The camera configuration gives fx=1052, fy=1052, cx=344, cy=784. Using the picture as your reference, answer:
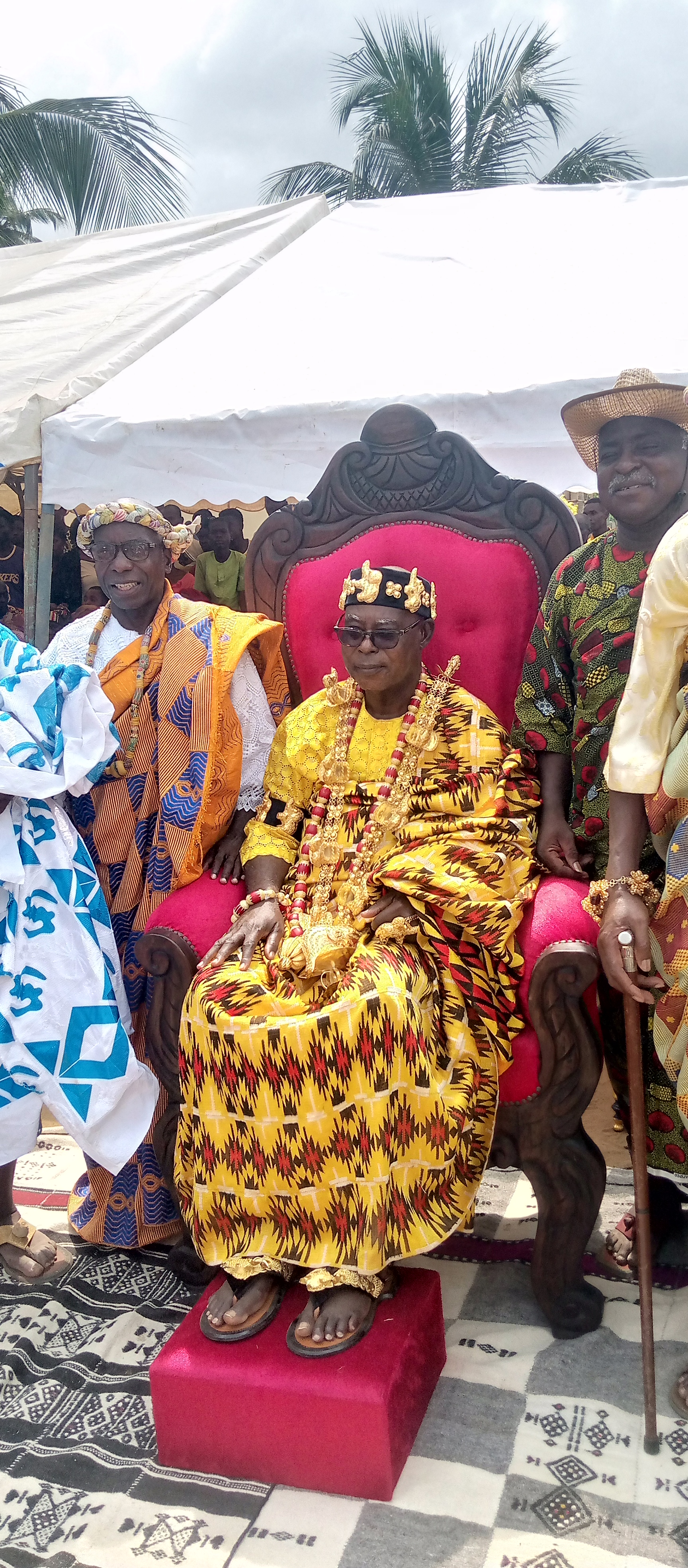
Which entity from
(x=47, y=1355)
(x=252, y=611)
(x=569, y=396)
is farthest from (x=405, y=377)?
(x=47, y=1355)

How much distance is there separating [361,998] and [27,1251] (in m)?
1.54

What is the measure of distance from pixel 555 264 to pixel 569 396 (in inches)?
51.8

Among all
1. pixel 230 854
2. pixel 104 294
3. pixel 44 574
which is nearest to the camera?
pixel 230 854

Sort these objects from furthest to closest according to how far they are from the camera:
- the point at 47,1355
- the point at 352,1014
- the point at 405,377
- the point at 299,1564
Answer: the point at 405,377 < the point at 47,1355 < the point at 352,1014 < the point at 299,1564

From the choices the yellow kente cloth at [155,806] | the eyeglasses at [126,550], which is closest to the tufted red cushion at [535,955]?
the yellow kente cloth at [155,806]

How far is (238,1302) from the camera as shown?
7.59 feet

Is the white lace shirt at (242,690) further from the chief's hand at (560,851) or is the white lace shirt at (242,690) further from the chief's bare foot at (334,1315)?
the chief's bare foot at (334,1315)

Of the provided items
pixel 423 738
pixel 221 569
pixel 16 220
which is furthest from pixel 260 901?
pixel 16 220

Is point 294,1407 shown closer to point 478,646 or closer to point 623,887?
point 623,887

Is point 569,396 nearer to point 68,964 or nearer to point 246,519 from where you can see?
point 68,964

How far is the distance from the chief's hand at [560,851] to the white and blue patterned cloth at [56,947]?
3.92ft

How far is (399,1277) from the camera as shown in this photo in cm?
245

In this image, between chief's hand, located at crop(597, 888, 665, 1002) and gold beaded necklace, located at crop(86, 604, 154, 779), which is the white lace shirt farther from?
chief's hand, located at crop(597, 888, 665, 1002)

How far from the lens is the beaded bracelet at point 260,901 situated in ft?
9.18
